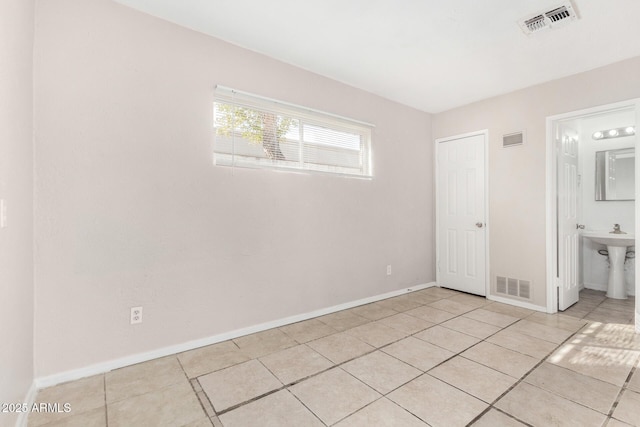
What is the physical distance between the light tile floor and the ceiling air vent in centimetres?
262

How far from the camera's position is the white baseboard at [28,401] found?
1.51 m

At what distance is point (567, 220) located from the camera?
355 cm

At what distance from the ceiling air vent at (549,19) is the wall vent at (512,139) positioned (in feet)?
4.70

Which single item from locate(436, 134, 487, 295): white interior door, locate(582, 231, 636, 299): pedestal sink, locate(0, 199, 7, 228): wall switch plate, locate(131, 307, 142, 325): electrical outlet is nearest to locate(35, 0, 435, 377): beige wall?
locate(131, 307, 142, 325): electrical outlet

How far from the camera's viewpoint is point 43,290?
1.93 metres

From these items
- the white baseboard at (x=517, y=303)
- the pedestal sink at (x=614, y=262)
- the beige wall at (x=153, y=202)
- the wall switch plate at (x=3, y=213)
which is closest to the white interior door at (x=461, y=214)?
the white baseboard at (x=517, y=303)

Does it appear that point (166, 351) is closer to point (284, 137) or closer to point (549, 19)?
point (284, 137)

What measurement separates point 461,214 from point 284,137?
277 cm

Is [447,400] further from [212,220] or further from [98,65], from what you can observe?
[98,65]

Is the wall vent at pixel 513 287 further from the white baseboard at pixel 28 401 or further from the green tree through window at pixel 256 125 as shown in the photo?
the white baseboard at pixel 28 401

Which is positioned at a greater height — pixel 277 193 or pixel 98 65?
pixel 98 65

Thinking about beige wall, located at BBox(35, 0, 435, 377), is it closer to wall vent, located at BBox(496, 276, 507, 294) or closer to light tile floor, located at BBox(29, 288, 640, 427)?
light tile floor, located at BBox(29, 288, 640, 427)

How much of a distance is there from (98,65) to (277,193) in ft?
5.46

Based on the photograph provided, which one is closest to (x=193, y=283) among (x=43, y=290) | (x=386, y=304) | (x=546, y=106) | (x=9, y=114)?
(x=43, y=290)
